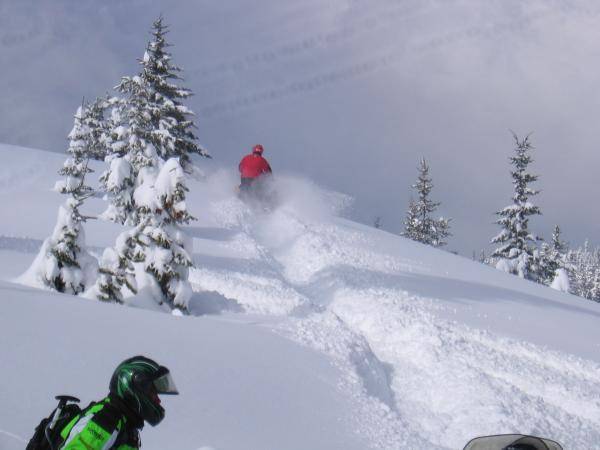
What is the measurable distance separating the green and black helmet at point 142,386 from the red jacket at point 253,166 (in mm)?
22094

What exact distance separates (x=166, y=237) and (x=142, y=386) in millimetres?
9385

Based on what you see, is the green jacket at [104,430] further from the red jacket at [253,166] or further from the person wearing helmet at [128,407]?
the red jacket at [253,166]

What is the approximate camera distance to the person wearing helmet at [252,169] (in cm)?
2447

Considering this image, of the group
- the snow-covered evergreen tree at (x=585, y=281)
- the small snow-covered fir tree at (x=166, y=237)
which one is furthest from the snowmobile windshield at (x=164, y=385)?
the snow-covered evergreen tree at (x=585, y=281)

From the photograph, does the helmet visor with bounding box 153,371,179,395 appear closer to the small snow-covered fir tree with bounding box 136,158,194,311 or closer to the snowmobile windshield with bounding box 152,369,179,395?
the snowmobile windshield with bounding box 152,369,179,395

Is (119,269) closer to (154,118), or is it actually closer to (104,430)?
(104,430)

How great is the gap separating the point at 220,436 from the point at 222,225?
16.2 meters

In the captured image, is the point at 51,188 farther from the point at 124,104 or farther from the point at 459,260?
the point at 459,260

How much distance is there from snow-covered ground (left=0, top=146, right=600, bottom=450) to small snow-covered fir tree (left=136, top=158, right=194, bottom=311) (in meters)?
0.83

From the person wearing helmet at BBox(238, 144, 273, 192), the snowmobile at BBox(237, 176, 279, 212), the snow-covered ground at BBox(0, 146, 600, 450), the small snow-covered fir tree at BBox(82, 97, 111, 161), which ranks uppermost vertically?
the small snow-covered fir tree at BBox(82, 97, 111, 161)

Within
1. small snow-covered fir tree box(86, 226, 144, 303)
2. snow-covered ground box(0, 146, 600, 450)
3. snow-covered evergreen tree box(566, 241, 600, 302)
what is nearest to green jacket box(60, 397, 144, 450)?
snow-covered ground box(0, 146, 600, 450)

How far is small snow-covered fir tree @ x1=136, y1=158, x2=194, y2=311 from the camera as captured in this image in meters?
11.6

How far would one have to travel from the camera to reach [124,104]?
2197 cm

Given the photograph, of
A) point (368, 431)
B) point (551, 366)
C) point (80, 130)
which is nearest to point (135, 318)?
point (368, 431)
